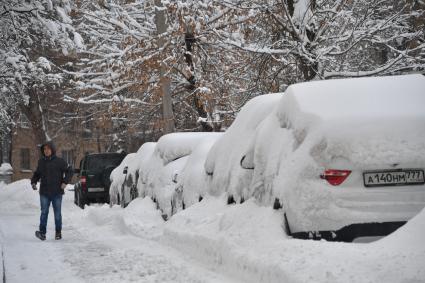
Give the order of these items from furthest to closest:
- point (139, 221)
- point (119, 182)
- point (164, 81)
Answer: point (164, 81) < point (119, 182) < point (139, 221)

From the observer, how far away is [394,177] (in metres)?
5.38

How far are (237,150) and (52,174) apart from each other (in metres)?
4.49

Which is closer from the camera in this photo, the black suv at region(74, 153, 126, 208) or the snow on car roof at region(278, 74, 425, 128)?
the snow on car roof at region(278, 74, 425, 128)

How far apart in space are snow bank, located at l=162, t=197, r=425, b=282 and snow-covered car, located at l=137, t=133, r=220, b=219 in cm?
294

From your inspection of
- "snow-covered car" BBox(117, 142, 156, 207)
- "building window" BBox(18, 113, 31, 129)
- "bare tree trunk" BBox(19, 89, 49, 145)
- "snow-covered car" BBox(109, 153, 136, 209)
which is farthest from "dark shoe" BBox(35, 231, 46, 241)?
"building window" BBox(18, 113, 31, 129)

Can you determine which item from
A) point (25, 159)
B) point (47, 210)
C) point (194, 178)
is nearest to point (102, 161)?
point (47, 210)

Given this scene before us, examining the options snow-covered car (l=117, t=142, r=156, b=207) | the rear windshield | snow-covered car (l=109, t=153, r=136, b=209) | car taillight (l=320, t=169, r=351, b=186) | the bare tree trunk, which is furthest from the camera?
the bare tree trunk

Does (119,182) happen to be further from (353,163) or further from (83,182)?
(353,163)

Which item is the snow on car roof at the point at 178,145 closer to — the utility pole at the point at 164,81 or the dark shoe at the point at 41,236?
the dark shoe at the point at 41,236

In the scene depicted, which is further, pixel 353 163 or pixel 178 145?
pixel 178 145

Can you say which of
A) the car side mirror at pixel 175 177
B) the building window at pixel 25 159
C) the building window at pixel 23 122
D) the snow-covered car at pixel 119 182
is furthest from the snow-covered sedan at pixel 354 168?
the building window at pixel 25 159

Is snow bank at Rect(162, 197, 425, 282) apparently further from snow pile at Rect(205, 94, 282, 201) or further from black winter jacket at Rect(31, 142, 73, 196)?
black winter jacket at Rect(31, 142, 73, 196)

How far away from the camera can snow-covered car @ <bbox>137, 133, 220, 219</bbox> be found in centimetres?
1152

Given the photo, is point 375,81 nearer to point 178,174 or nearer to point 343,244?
point 343,244
